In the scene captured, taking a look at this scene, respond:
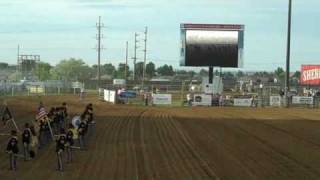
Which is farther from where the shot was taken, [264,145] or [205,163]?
[264,145]

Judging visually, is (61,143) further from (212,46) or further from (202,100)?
(212,46)

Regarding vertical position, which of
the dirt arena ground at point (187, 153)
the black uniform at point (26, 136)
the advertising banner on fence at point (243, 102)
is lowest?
the dirt arena ground at point (187, 153)

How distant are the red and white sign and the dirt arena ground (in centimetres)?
5397

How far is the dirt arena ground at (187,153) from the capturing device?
68.2 feet

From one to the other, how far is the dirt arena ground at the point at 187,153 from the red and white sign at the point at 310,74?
2125 inches

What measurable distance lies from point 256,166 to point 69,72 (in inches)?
6707

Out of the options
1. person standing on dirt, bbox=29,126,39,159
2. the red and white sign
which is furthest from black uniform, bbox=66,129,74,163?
the red and white sign

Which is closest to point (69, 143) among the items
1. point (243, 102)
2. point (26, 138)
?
point (26, 138)

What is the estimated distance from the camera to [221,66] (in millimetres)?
69188

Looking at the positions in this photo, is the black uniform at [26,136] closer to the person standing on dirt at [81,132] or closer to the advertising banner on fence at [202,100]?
the person standing on dirt at [81,132]

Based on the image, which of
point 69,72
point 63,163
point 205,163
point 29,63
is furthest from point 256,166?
point 69,72

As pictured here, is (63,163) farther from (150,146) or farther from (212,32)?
(212,32)

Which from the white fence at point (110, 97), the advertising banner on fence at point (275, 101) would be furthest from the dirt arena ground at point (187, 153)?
the advertising banner on fence at point (275, 101)

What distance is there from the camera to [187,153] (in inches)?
1029
